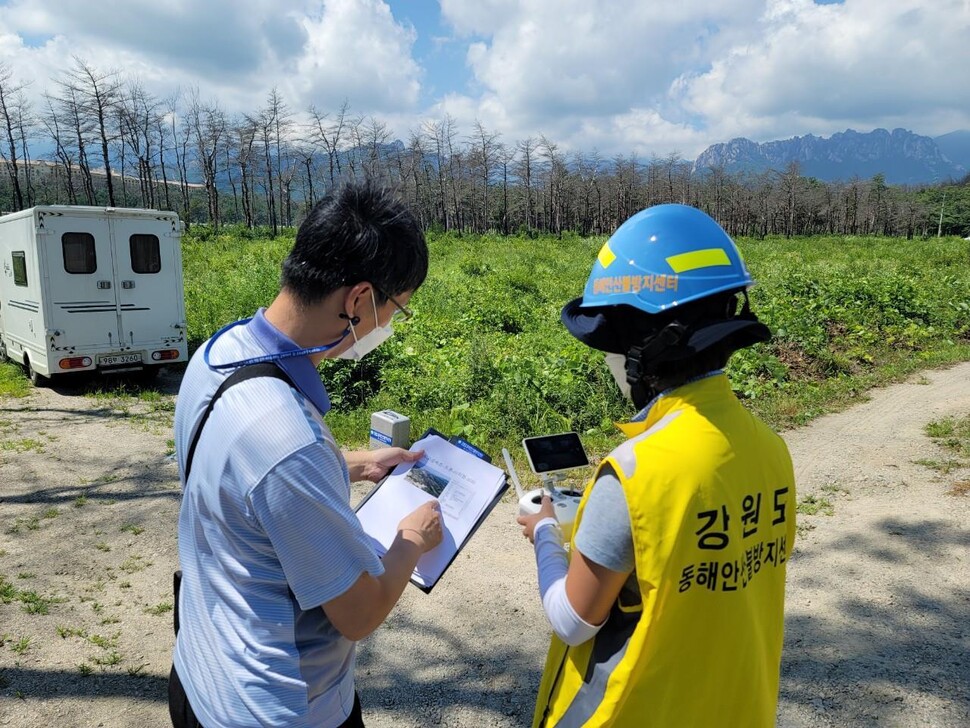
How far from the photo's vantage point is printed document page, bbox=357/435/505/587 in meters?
1.68

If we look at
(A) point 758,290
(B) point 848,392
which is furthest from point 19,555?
(A) point 758,290

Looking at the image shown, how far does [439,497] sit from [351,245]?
744 millimetres

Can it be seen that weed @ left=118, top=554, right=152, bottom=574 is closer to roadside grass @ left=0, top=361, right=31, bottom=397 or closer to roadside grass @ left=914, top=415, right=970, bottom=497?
roadside grass @ left=914, top=415, right=970, bottom=497

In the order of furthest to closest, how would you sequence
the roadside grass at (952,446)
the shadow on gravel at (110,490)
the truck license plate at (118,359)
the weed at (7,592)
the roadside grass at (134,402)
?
the truck license plate at (118,359) < the roadside grass at (134,402) < the shadow on gravel at (110,490) < the roadside grass at (952,446) < the weed at (7,592)

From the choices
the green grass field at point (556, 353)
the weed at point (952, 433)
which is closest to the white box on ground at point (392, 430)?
the green grass field at point (556, 353)

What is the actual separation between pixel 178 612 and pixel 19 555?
4.08 meters

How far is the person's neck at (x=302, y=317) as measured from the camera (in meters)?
1.34

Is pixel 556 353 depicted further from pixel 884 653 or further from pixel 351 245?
pixel 351 245

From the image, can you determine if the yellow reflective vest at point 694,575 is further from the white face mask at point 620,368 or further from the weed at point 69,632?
the weed at point 69,632

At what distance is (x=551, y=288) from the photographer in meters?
15.2

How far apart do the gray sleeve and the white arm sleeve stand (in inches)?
5.8

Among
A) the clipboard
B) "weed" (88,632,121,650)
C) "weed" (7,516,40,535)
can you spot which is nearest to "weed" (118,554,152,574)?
"weed" (88,632,121,650)

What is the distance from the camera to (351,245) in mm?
1315

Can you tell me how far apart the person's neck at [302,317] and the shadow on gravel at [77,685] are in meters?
2.68
